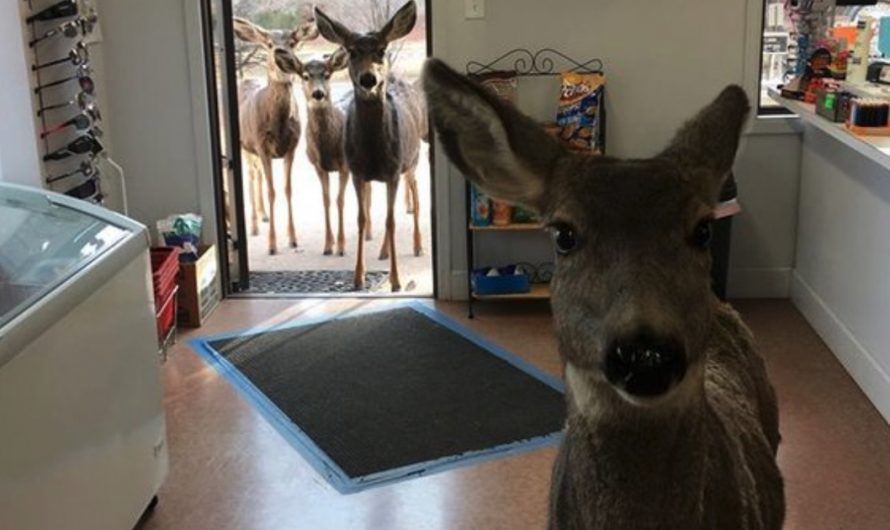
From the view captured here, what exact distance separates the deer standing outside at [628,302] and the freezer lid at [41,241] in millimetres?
1267

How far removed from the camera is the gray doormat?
511 centimetres

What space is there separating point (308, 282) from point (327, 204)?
53 cm

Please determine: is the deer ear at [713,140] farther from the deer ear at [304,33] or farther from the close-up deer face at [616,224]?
the deer ear at [304,33]

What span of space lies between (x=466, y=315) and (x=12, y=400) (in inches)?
107

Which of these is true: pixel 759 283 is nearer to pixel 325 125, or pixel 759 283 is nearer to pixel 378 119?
pixel 378 119

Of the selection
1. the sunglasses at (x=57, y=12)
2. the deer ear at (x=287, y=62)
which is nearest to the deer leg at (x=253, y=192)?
the deer ear at (x=287, y=62)

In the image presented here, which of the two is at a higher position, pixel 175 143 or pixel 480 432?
pixel 175 143

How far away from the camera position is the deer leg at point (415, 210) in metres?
5.56

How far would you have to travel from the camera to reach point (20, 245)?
2.76 meters

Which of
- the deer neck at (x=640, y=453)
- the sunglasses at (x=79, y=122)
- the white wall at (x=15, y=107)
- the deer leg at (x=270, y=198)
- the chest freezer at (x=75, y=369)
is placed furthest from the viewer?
the deer leg at (x=270, y=198)

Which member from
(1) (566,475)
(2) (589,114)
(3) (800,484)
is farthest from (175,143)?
(1) (566,475)

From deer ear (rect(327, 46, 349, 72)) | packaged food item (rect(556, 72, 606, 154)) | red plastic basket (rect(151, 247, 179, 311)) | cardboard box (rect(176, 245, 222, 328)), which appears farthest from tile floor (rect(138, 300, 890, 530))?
deer ear (rect(327, 46, 349, 72))

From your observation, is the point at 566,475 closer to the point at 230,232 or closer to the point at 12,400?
the point at 12,400

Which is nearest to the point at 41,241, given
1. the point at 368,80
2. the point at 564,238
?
the point at 564,238
